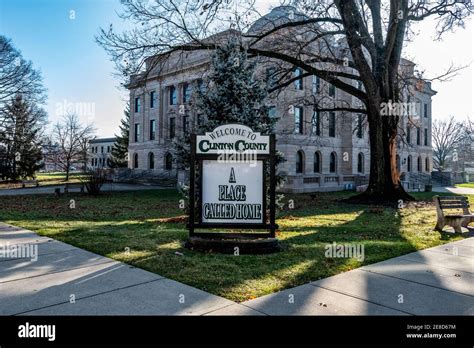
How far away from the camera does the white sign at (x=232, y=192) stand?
762cm

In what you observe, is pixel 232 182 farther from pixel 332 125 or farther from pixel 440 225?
pixel 332 125

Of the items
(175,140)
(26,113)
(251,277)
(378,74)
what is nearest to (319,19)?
(378,74)

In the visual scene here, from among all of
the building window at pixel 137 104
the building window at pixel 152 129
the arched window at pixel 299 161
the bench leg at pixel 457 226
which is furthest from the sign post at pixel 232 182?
the building window at pixel 137 104

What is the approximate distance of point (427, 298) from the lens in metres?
4.87

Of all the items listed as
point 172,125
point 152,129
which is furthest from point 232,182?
point 152,129

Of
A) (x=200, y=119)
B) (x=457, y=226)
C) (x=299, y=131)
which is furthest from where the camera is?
(x=299, y=131)

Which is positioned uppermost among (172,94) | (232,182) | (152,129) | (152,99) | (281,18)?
(172,94)

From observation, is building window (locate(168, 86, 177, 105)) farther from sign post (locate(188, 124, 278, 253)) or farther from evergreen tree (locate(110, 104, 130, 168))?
sign post (locate(188, 124, 278, 253))

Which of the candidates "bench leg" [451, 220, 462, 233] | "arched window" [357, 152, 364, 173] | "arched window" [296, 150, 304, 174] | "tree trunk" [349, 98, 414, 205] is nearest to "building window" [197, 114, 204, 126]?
"bench leg" [451, 220, 462, 233]

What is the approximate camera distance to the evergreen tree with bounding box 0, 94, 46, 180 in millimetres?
41188

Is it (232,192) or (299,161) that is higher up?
(299,161)

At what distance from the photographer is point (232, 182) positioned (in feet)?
25.3

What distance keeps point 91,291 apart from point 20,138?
46882mm

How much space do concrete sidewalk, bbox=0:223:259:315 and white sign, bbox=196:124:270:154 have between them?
2.85 meters
